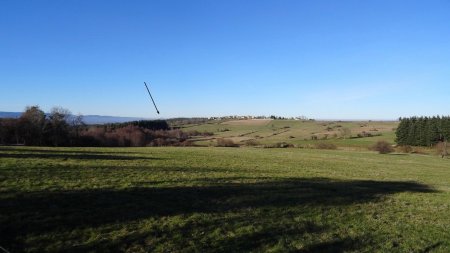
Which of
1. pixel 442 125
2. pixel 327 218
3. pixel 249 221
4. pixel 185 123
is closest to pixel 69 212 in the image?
pixel 249 221

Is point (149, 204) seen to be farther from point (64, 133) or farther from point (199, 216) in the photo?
point (64, 133)

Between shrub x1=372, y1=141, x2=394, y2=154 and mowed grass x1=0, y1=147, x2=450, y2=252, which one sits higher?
mowed grass x1=0, y1=147, x2=450, y2=252

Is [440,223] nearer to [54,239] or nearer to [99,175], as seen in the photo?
[54,239]

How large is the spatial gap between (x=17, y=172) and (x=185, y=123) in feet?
434

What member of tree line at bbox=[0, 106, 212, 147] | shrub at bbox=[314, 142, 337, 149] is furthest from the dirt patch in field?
shrub at bbox=[314, 142, 337, 149]

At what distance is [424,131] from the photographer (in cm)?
11244

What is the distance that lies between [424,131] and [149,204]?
114958 mm

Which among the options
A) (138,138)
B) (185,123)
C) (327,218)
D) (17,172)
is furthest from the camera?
(185,123)

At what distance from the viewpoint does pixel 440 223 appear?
44.7 feet

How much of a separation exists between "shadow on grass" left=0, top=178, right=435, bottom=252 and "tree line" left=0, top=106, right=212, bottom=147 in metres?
67.5

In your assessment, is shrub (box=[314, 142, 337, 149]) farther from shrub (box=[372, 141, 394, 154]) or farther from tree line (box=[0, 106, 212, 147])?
tree line (box=[0, 106, 212, 147])

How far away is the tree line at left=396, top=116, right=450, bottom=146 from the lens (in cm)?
10988

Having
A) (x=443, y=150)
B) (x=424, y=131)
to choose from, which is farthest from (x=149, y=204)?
(x=424, y=131)

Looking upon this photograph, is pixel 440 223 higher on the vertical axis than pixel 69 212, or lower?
lower
